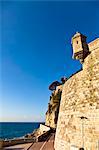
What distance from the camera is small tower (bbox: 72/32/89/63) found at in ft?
55.3

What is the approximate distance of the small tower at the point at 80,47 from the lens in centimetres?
1684

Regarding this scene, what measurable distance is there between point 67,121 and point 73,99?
6.72ft

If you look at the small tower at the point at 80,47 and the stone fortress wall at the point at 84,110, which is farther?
the small tower at the point at 80,47

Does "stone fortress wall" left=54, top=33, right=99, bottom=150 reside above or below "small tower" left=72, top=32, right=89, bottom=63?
below

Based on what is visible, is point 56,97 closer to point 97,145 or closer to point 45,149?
point 45,149

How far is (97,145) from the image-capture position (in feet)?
38.6

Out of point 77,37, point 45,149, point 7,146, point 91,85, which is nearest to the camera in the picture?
point 91,85

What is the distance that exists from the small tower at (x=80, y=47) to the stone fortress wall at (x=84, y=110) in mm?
387

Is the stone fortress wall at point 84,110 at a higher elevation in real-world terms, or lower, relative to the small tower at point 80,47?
Result: lower

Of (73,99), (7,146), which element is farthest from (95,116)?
(7,146)

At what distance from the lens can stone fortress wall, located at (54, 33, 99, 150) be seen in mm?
12734

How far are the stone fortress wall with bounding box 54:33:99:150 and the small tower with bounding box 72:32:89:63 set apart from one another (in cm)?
39

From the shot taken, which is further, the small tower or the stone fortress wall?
the small tower

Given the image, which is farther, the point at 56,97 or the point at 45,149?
the point at 56,97
